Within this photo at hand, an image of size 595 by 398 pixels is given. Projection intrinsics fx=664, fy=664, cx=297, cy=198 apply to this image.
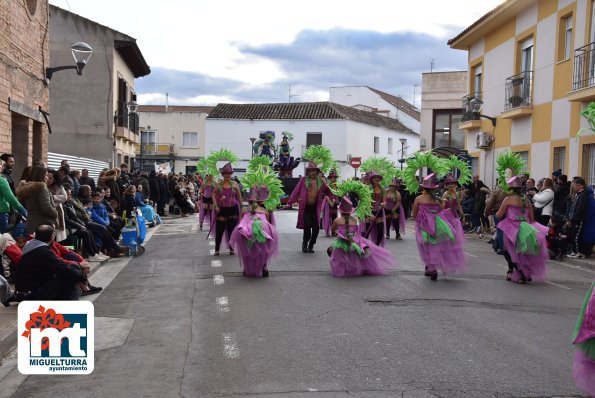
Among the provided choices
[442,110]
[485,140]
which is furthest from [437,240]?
[442,110]

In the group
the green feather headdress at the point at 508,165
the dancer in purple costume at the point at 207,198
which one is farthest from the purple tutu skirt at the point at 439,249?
the dancer in purple costume at the point at 207,198

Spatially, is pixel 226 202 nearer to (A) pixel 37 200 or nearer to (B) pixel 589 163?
(A) pixel 37 200

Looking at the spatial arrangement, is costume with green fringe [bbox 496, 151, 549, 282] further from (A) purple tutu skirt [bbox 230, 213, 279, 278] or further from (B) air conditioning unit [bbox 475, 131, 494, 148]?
(B) air conditioning unit [bbox 475, 131, 494, 148]

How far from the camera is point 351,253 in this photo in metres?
11.2

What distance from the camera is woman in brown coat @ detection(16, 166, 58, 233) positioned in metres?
10.1

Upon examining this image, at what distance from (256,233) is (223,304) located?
6.76 ft

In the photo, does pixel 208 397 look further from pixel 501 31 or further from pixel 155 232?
pixel 501 31

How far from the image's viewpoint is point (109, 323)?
7.94 meters

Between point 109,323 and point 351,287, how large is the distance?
3.72 m

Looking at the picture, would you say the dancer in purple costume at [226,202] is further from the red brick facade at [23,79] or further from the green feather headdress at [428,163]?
the red brick facade at [23,79]

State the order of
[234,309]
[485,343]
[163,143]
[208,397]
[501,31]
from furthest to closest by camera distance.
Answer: [163,143], [501,31], [234,309], [485,343], [208,397]

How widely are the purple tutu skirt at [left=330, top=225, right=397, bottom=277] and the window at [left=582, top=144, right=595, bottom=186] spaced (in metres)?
8.83

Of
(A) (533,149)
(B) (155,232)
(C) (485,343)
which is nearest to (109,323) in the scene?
(C) (485,343)

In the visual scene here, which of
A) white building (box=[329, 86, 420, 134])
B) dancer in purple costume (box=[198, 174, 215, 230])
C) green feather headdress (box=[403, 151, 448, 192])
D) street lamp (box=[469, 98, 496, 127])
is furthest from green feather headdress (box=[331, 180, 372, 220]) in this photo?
white building (box=[329, 86, 420, 134])
